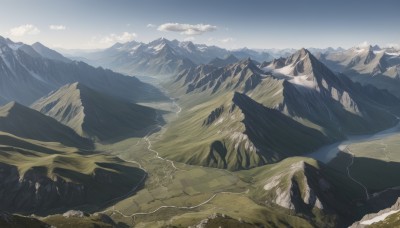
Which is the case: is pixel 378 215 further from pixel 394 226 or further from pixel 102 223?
pixel 102 223

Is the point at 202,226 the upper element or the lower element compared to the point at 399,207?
→ lower

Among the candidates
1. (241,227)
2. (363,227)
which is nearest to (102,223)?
(241,227)

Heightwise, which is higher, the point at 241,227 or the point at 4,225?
the point at 4,225

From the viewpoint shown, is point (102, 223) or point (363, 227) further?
point (102, 223)

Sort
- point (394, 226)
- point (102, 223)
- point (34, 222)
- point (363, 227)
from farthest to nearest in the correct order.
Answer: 1. point (102, 223)
2. point (363, 227)
3. point (34, 222)
4. point (394, 226)

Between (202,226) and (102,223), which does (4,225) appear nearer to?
(102,223)

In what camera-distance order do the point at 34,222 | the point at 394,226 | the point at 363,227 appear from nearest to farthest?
the point at 394,226 → the point at 34,222 → the point at 363,227

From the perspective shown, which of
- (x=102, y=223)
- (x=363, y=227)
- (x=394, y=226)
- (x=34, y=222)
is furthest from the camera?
(x=102, y=223)

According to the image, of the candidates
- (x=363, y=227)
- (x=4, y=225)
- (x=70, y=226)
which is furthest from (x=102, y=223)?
(x=363, y=227)

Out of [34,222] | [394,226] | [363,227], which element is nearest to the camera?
[394,226]
